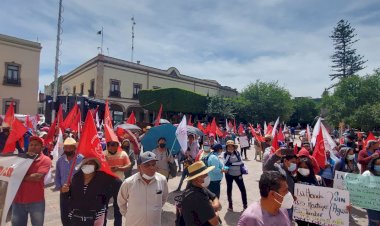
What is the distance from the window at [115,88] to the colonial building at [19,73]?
335 inches

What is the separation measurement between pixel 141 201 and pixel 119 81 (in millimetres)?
35188

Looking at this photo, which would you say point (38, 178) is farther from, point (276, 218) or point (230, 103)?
point (230, 103)

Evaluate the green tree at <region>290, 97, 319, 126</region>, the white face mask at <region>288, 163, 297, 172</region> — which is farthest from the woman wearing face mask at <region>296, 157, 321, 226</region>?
the green tree at <region>290, 97, 319, 126</region>

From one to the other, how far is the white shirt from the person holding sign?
1452 millimetres

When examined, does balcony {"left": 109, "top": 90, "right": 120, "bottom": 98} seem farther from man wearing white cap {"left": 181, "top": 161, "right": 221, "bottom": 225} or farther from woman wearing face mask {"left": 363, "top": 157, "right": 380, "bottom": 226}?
man wearing white cap {"left": 181, "top": 161, "right": 221, "bottom": 225}

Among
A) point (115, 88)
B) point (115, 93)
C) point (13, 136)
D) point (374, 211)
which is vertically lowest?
point (374, 211)

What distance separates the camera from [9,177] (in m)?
3.41

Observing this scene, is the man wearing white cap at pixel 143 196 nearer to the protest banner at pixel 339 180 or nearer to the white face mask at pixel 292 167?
the white face mask at pixel 292 167

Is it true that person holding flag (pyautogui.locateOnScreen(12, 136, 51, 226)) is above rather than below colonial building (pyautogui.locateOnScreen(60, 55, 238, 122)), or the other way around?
below

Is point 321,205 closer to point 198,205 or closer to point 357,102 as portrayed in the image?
point 198,205

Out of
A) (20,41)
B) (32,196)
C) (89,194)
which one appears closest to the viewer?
(89,194)

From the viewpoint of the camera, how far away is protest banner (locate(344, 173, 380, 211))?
4598 mm

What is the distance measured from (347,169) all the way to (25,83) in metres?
31.6

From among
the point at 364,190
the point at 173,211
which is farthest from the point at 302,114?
the point at 364,190
